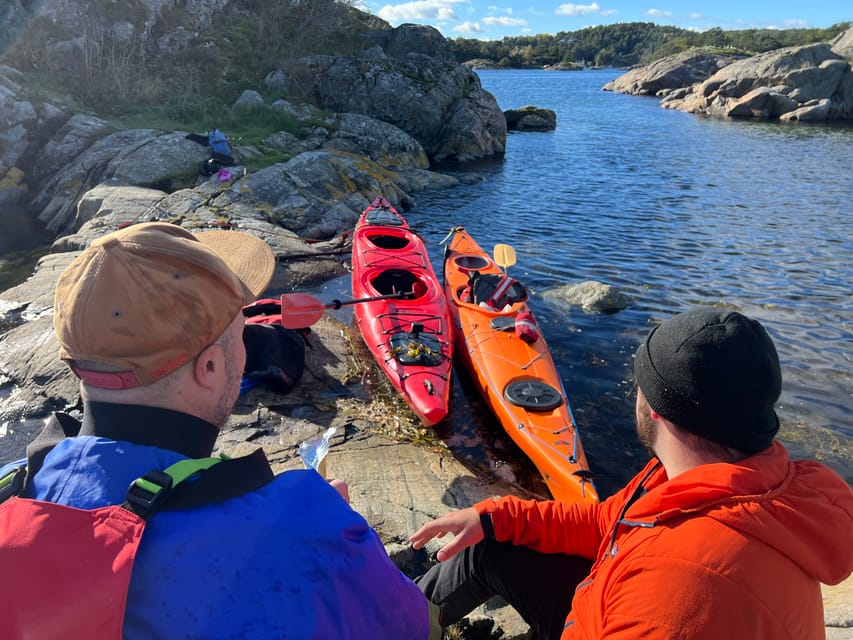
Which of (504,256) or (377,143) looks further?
(377,143)

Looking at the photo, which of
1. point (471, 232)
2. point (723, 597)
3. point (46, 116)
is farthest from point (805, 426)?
point (46, 116)

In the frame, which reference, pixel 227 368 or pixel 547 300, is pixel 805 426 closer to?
pixel 547 300

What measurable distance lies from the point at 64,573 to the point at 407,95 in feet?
68.7

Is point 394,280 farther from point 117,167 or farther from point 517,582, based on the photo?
point 117,167

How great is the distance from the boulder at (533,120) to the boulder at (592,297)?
69.3ft

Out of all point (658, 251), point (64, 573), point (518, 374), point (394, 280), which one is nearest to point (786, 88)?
point (658, 251)

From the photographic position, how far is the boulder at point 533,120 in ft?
89.2

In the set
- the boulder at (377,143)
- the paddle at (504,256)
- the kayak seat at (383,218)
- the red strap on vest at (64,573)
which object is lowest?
the paddle at (504,256)

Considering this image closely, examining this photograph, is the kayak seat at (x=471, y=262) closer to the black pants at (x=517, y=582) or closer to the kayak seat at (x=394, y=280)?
the kayak seat at (x=394, y=280)

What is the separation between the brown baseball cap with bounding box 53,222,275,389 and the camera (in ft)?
3.88

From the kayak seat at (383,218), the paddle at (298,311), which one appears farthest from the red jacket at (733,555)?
the kayak seat at (383,218)

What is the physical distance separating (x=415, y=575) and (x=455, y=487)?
3.34 feet

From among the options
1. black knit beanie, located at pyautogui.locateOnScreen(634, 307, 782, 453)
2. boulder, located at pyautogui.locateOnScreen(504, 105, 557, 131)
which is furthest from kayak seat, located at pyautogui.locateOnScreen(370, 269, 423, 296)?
boulder, located at pyautogui.locateOnScreen(504, 105, 557, 131)

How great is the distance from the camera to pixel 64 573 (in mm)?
Result: 915
